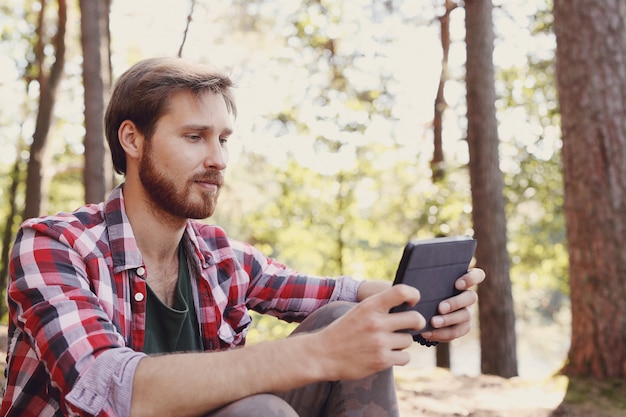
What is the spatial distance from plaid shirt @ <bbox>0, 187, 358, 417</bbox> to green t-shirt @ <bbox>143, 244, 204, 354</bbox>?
5cm

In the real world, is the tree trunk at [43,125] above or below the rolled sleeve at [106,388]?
above

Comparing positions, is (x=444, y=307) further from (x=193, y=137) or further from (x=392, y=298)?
(x=193, y=137)

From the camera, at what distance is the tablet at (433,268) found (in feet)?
5.52

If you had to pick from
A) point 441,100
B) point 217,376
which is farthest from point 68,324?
point 441,100

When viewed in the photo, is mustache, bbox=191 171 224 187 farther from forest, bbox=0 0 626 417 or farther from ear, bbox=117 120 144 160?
forest, bbox=0 0 626 417

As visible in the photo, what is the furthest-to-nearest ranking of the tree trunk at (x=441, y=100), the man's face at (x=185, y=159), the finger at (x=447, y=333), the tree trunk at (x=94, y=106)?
1. the tree trunk at (x=441, y=100)
2. the tree trunk at (x=94, y=106)
3. the man's face at (x=185, y=159)
4. the finger at (x=447, y=333)

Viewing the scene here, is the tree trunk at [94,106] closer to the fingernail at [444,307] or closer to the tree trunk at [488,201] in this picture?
the tree trunk at [488,201]

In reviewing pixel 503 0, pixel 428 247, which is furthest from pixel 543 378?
pixel 503 0

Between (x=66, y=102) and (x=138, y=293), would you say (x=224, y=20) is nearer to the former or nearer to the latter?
(x=66, y=102)

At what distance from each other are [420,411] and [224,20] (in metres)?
8.95

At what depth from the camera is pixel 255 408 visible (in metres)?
1.57

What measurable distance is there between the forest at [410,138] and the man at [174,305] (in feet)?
8.53

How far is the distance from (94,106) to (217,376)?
5955 millimetres

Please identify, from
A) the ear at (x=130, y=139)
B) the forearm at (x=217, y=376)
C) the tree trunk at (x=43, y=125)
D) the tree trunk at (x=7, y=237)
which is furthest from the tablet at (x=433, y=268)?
the tree trunk at (x=7, y=237)
